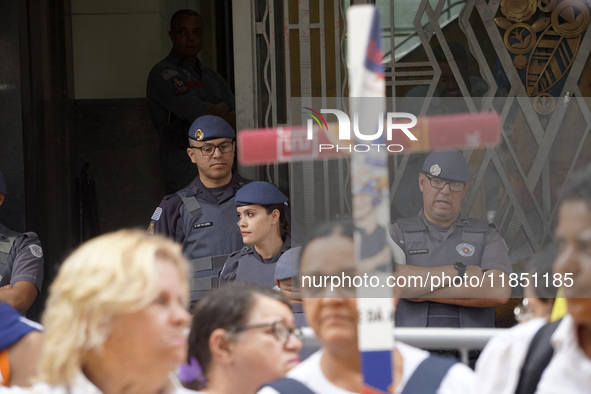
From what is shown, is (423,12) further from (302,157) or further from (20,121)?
(302,157)

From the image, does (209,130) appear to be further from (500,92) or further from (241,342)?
(241,342)

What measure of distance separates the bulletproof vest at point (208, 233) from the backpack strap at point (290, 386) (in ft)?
9.32

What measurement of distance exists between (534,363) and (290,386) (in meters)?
0.56

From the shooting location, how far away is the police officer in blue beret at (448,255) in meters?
4.57

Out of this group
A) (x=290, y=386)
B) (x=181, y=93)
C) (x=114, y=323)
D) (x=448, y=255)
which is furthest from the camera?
(x=181, y=93)

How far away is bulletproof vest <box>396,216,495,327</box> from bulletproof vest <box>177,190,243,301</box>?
965mm

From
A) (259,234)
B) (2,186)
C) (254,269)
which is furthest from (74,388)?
(2,186)

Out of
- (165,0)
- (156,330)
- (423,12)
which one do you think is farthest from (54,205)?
(156,330)

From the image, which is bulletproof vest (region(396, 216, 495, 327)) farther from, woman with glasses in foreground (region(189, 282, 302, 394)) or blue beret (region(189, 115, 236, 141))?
woman with glasses in foreground (region(189, 282, 302, 394))

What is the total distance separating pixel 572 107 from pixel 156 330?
3.99 metres

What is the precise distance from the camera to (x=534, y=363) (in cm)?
220

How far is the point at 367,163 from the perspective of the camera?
1.96 metres

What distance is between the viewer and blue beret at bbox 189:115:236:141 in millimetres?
5301

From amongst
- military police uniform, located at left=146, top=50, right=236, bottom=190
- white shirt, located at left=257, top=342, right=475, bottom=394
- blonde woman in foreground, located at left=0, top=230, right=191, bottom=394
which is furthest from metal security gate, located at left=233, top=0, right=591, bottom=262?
blonde woman in foreground, located at left=0, top=230, right=191, bottom=394
